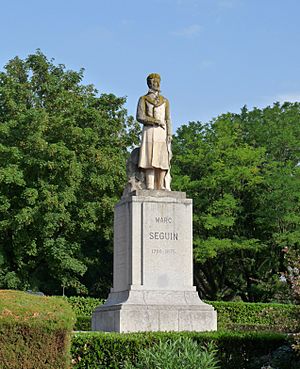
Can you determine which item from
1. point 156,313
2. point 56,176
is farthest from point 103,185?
point 156,313

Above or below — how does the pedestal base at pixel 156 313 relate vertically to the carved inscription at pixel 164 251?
below

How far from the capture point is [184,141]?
125 feet

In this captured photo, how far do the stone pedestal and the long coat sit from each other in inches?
33.9

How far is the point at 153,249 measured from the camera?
16.6 m

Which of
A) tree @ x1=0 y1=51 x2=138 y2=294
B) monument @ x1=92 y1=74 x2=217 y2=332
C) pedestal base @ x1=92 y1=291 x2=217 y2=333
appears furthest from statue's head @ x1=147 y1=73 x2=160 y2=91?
tree @ x1=0 y1=51 x2=138 y2=294

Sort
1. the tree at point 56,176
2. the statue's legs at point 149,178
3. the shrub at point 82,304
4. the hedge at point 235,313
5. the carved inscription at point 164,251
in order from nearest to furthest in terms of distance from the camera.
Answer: the carved inscription at point 164,251 → the statue's legs at point 149,178 → the hedge at point 235,313 → the shrub at point 82,304 → the tree at point 56,176

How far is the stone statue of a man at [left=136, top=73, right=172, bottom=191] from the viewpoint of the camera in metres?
17.4

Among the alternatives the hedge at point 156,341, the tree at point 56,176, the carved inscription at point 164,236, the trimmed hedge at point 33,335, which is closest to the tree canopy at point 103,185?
the tree at point 56,176

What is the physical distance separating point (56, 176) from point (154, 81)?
1422cm

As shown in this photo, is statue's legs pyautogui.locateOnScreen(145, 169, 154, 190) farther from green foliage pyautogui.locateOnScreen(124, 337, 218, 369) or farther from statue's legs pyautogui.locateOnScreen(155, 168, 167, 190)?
green foliage pyautogui.locateOnScreen(124, 337, 218, 369)

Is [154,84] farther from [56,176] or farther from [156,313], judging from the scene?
[56,176]

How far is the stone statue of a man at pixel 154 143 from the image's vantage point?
57.0 feet

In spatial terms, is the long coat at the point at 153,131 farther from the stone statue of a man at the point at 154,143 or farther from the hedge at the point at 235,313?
the hedge at the point at 235,313

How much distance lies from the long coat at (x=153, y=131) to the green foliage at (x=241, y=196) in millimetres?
16036
